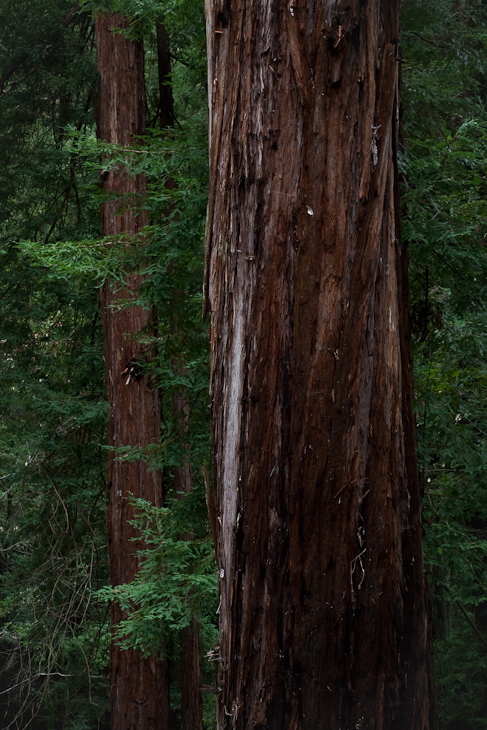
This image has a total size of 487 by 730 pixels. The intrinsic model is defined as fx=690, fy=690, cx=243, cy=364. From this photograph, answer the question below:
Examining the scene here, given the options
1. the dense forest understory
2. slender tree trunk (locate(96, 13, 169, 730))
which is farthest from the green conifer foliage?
slender tree trunk (locate(96, 13, 169, 730))

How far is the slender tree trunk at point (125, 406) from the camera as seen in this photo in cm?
698

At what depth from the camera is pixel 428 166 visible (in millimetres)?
3809

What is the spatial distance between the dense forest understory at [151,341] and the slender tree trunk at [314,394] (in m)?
0.16

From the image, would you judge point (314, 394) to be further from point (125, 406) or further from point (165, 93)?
point (165, 93)

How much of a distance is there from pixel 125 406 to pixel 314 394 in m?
5.08

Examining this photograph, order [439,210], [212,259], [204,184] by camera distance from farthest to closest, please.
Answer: [204,184]
[439,210]
[212,259]

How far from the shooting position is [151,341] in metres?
4.55

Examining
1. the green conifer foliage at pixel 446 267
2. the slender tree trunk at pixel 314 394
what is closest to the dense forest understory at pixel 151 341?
the green conifer foliage at pixel 446 267

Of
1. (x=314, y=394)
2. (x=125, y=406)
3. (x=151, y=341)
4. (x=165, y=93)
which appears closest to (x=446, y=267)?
(x=151, y=341)

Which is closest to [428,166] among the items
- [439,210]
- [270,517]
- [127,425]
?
[439,210]

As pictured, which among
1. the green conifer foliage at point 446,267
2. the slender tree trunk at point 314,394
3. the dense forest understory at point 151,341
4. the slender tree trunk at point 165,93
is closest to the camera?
the slender tree trunk at point 314,394

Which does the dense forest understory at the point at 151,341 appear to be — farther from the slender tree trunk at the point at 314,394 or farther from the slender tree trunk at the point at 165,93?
the slender tree trunk at the point at 314,394

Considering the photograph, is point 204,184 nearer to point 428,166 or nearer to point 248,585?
point 428,166

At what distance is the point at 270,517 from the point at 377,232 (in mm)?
1023
